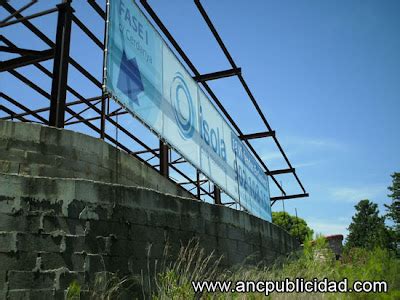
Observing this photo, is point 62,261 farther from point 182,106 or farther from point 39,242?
point 182,106

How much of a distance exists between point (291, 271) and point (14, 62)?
7.68m

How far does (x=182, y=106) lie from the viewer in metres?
9.62

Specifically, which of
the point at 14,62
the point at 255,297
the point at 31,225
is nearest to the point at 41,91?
the point at 14,62

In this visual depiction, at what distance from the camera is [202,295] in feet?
17.9

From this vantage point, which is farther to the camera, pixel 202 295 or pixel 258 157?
pixel 258 157

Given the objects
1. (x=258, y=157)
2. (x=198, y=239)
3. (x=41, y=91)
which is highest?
(x=41, y=91)

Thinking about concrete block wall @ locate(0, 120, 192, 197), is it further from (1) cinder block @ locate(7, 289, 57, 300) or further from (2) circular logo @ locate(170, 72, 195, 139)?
(2) circular logo @ locate(170, 72, 195, 139)

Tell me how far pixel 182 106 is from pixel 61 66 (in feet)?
11.0

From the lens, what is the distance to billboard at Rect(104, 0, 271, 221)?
709cm

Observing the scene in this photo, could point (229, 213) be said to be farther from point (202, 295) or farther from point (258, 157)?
point (258, 157)

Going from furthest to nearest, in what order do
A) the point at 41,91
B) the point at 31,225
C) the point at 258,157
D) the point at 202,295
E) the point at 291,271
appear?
1. the point at 258,157
2. the point at 41,91
3. the point at 291,271
4. the point at 202,295
5. the point at 31,225

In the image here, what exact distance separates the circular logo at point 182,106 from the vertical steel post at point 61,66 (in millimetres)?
2672

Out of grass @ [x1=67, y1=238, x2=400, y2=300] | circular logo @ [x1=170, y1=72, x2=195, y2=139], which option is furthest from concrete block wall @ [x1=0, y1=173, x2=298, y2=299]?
circular logo @ [x1=170, y1=72, x2=195, y2=139]

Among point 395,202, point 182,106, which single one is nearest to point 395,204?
point 395,202
